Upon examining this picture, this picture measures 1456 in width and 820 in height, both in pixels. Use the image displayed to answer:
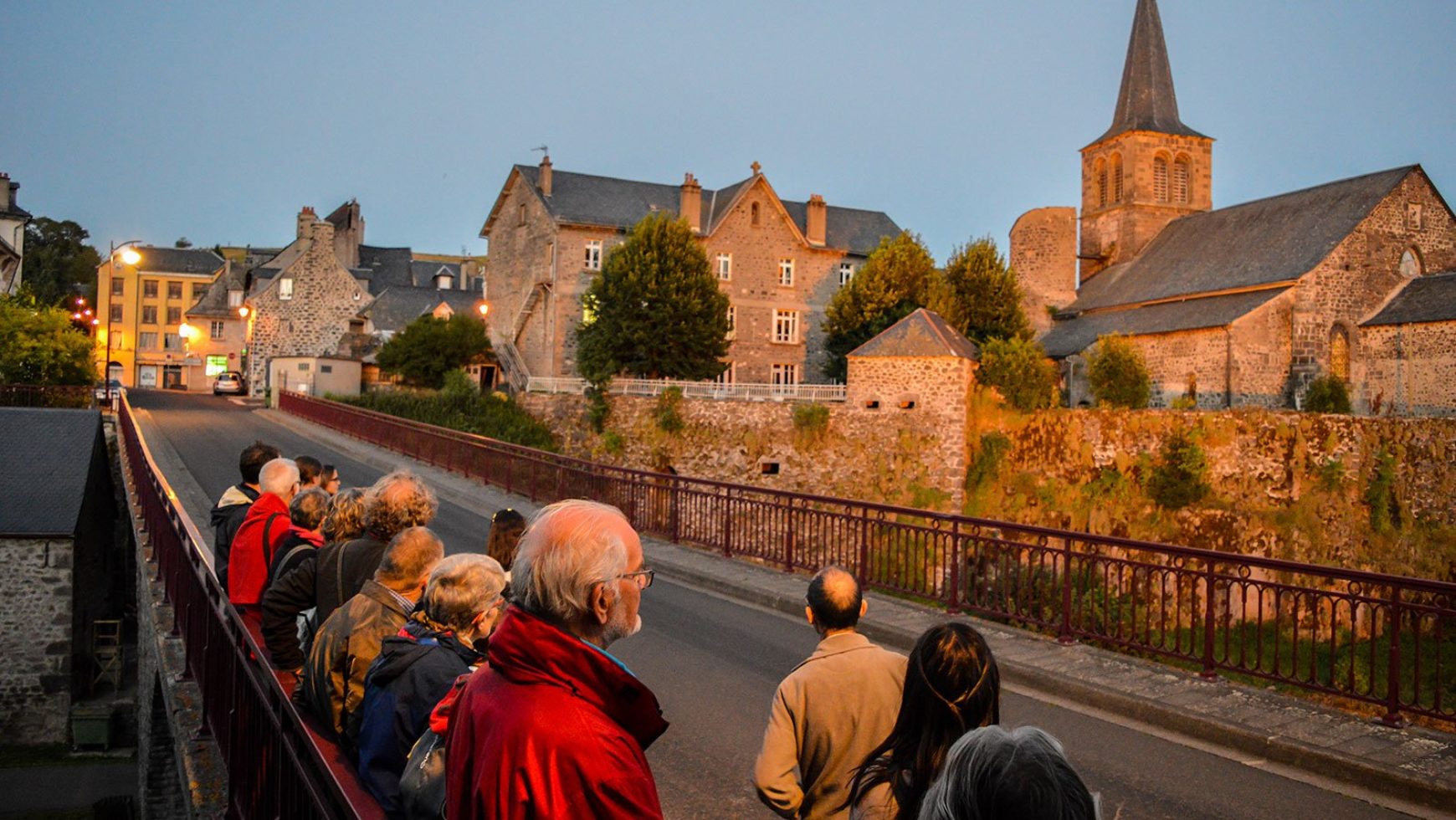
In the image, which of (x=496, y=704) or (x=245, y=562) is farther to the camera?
(x=245, y=562)

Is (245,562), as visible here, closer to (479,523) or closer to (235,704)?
(235,704)

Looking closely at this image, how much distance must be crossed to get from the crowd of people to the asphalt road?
1.48 metres

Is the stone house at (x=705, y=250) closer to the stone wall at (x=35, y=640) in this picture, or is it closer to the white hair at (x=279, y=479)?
the stone wall at (x=35, y=640)

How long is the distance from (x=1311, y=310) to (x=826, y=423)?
18.1 meters

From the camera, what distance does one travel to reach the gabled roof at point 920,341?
31.8 metres

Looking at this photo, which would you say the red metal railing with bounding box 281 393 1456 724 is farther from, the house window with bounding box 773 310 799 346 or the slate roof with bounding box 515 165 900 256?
the house window with bounding box 773 310 799 346

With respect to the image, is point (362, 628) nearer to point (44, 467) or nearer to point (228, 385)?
point (44, 467)

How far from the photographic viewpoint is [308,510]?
640 cm

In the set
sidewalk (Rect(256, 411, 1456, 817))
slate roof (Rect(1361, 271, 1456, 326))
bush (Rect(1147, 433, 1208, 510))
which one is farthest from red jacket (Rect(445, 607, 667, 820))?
slate roof (Rect(1361, 271, 1456, 326))

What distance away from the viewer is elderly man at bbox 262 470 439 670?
17.2 feet

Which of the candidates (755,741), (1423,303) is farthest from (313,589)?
(1423,303)

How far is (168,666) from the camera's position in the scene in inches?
329

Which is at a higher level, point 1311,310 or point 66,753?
point 1311,310

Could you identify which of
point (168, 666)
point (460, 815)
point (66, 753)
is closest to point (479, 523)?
point (168, 666)
